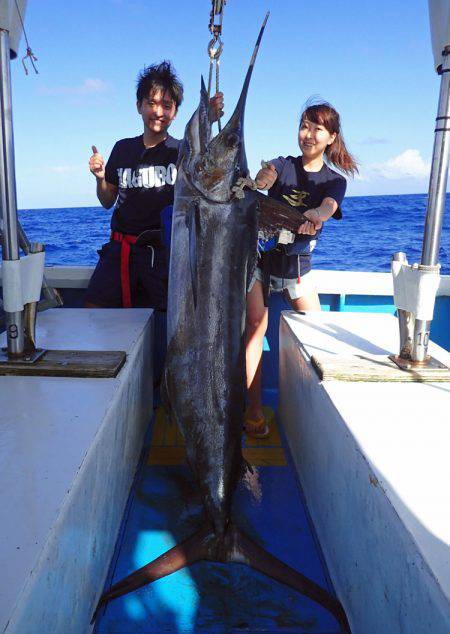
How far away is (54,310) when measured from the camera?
9.69ft

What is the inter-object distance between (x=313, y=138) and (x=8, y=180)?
190 centimetres

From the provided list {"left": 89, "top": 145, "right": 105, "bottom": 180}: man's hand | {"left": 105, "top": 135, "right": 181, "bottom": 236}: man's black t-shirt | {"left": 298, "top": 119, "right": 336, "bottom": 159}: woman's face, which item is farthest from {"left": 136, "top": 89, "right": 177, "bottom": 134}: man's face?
{"left": 298, "top": 119, "right": 336, "bottom": 159}: woman's face

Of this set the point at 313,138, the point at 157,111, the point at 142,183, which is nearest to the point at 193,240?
the point at 313,138

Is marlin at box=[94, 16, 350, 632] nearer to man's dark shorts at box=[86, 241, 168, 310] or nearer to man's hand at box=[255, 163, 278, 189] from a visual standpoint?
man's hand at box=[255, 163, 278, 189]

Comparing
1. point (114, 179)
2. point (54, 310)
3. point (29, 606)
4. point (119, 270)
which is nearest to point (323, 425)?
point (29, 606)

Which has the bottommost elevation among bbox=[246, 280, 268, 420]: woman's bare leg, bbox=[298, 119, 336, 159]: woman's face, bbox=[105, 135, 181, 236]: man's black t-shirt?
bbox=[246, 280, 268, 420]: woman's bare leg

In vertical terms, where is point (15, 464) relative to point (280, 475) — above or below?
above

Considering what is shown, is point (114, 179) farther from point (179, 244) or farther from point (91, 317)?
point (179, 244)

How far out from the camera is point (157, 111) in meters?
3.44

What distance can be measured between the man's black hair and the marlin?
1207 millimetres

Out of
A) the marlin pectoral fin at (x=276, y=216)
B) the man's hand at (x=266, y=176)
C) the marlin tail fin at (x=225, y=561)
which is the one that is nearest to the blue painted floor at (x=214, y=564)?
the marlin tail fin at (x=225, y=561)

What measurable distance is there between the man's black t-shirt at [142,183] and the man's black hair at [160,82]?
30cm

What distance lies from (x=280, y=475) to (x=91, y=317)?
4.24 feet

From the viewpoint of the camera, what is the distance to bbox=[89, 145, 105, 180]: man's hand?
3374mm
